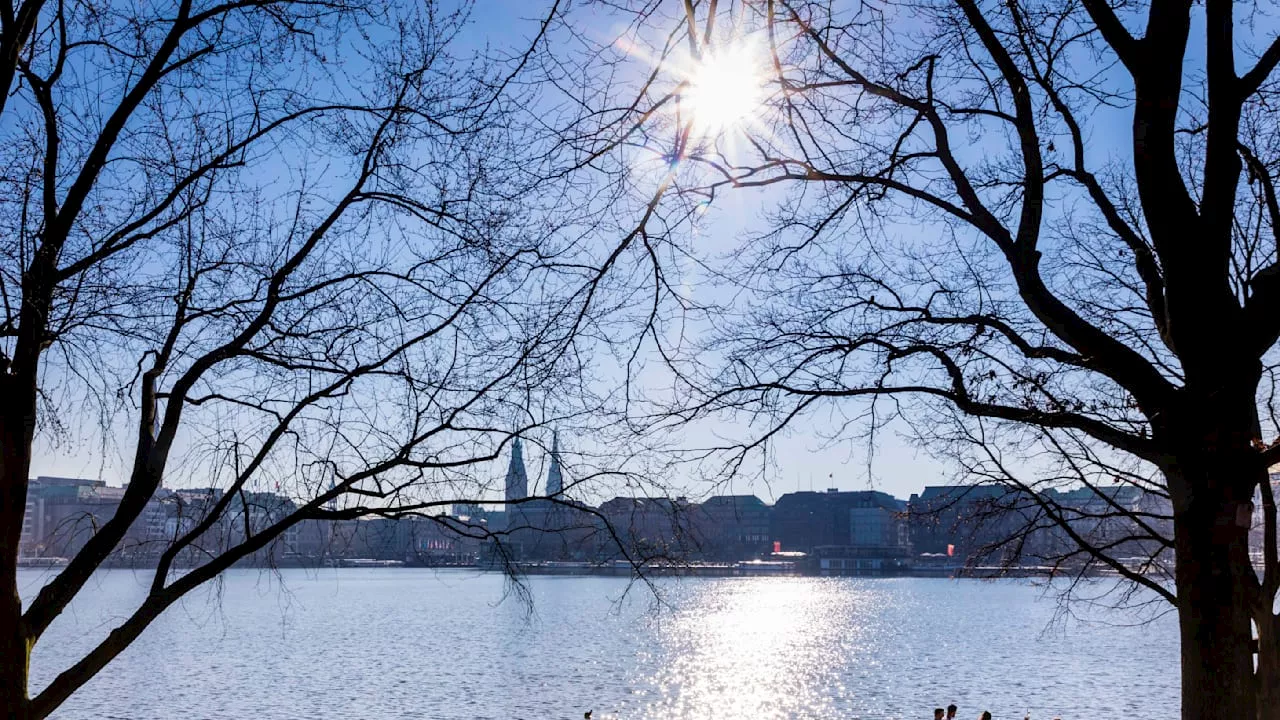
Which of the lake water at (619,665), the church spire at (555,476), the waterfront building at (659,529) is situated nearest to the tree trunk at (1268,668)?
the waterfront building at (659,529)

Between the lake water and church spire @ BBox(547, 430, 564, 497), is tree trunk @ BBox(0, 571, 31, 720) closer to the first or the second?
the lake water

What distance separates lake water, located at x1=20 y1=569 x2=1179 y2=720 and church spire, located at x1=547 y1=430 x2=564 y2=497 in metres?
2.31

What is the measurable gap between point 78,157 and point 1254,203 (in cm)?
1053

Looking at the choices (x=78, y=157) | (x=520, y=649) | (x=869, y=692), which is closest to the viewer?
(x=78, y=157)

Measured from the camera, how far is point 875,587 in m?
168

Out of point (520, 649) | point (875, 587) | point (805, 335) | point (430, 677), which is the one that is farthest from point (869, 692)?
point (875, 587)

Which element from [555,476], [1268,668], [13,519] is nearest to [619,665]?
[1268,668]

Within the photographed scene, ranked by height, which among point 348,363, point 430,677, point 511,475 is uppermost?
point 348,363

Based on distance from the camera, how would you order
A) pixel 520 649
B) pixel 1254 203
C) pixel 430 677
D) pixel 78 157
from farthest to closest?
pixel 520 649 < pixel 430 677 < pixel 1254 203 < pixel 78 157

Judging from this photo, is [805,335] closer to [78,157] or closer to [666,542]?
[666,542]

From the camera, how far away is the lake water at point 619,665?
46156 millimetres

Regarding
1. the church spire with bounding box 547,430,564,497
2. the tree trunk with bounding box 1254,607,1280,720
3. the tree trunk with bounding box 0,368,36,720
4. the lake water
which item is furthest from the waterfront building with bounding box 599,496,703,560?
the tree trunk with bounding box 1254,607,1280,720

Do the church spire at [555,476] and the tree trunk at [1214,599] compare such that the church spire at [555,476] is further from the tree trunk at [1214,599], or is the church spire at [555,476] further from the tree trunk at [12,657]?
the tree trunk at [1214,599]

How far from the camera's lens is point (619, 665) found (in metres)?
61.7
